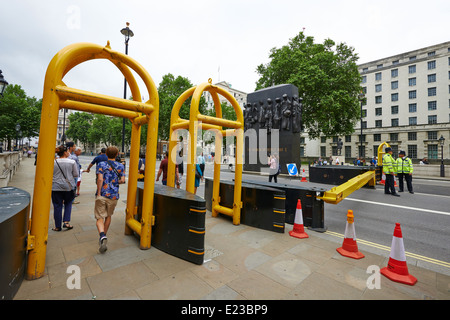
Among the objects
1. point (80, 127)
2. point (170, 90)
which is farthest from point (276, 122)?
point (80, 127)

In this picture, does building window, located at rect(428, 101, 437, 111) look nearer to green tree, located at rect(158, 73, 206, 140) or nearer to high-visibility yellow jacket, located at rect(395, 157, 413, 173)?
green tree, located at rect(158, 73, 206, 140)

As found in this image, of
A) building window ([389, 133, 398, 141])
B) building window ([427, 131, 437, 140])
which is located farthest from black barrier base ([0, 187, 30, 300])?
building window ([389, 133, 398, 141])

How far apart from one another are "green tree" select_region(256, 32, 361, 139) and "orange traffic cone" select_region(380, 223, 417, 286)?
21.8 meters

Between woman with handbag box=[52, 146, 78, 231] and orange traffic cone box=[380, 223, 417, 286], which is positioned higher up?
woman with handbag box=[52, 146, 78, 231]

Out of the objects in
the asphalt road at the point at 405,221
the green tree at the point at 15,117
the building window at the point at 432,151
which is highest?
the green tree at the point at 15,117

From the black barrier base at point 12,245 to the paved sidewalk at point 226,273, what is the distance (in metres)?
0.24

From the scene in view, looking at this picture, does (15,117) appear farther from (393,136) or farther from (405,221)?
(393,136)

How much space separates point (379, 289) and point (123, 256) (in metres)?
3.87

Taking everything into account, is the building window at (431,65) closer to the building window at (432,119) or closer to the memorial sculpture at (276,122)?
the building window at (432,119)

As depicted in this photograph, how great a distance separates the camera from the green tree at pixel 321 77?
Answer: 22516 mm

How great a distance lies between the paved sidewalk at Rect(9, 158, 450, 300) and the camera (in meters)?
2.60

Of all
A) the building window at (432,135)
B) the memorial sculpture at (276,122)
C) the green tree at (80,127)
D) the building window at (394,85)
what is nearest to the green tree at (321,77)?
the memorial sculpture at (276,122)
